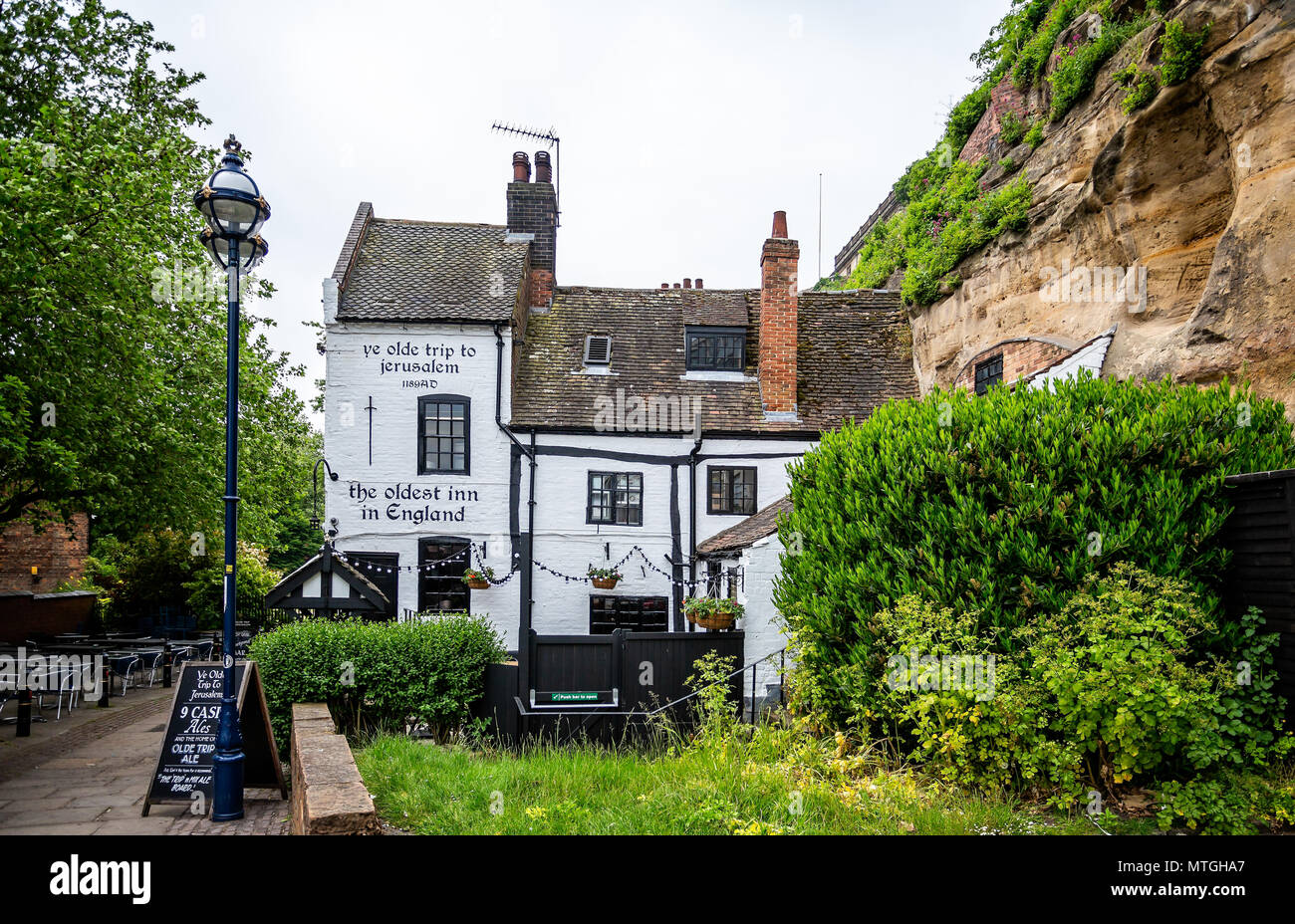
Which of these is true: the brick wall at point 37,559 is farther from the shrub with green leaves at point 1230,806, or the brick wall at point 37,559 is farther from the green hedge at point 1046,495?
the shrub with green leaves at point 1230,806

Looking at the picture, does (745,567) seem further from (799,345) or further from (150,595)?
(150,595)

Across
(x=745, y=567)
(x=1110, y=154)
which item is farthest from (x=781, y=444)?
(x=1110, y=154)

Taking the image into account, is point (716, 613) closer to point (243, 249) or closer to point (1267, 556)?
point (1267, 556)

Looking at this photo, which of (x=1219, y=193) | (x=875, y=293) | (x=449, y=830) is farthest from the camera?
(x=875, y=293)

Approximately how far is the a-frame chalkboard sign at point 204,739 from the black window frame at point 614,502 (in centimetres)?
982

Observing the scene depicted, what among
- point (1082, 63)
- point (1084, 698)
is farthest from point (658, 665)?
point (1082, 63)

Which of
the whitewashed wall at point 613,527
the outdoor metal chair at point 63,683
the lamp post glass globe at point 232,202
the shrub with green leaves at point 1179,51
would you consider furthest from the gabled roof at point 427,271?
the shrub with green leaves at point 1179,51

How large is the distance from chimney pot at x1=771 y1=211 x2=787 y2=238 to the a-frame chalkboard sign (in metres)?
14.7

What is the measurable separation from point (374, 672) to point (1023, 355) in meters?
11.8

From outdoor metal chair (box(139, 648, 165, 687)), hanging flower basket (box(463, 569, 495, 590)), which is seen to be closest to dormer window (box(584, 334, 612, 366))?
hanging flower basket (box(463, 569, 495, 590))

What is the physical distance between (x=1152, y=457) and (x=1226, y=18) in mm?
6472

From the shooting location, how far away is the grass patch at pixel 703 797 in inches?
203
